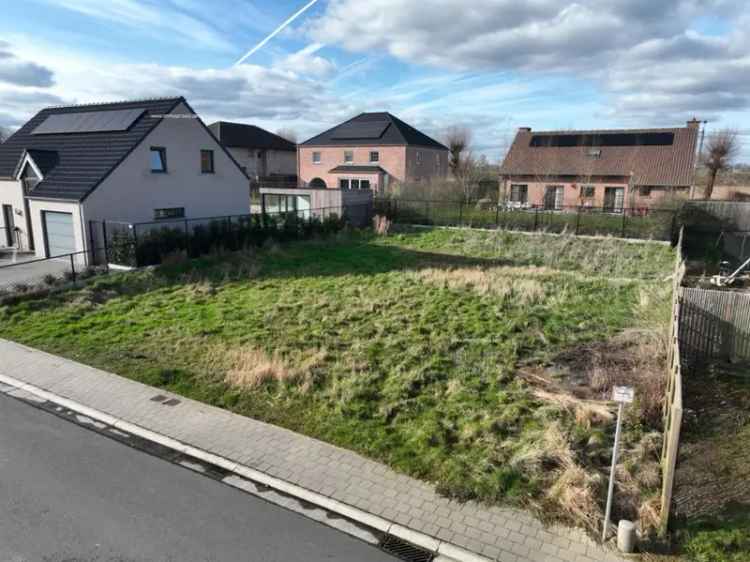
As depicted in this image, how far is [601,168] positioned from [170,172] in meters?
28.4

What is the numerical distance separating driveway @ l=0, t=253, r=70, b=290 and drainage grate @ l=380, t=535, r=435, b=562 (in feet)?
46.8

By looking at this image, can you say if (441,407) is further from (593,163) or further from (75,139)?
(593,163)

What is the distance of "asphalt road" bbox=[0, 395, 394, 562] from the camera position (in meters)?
5.11

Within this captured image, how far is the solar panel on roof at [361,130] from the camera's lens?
48.8 meters

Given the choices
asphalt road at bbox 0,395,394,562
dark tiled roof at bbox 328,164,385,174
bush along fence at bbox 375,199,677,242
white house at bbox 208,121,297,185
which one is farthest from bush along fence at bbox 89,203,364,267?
white house at bbox 208,121,297,185

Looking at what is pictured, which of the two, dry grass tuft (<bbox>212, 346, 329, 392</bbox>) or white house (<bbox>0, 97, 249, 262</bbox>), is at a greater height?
white house (<bbox>0, 97, 249, 262</bbox>)

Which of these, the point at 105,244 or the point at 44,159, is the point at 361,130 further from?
the point at 105,244

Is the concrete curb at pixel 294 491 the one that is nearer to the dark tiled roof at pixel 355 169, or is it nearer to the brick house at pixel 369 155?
the brick house at pixel 369 155

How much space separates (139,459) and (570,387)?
265 inches

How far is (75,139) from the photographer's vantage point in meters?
22.0

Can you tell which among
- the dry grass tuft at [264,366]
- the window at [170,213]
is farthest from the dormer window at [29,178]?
the dry grass tuft at [264,366]

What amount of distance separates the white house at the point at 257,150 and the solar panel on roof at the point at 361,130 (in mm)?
9732

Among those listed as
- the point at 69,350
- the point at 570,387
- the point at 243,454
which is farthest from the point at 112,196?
the point at 570,387

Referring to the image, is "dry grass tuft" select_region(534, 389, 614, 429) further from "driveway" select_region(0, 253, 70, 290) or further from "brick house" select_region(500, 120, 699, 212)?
"brick house" select_region(500, 120, 699, 212)
